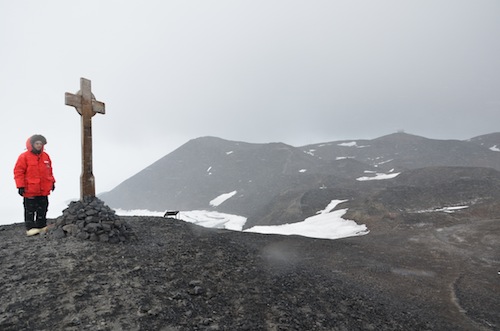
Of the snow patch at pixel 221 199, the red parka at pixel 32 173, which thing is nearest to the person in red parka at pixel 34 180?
the red parka at pixel 32 173

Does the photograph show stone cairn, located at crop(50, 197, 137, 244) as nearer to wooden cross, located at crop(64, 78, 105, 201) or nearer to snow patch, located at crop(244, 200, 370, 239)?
wooden cross, located at crop(64, 78, 105, 201)

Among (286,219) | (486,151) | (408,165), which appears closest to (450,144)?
(486,151)

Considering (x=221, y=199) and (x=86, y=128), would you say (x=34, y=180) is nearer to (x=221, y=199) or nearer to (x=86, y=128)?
(x=86, y=128)

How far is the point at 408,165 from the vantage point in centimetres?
8281

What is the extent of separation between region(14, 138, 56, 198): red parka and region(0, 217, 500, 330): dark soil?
1.48m

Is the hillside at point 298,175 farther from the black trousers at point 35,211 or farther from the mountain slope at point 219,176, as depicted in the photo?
the black trousers at point 35,211

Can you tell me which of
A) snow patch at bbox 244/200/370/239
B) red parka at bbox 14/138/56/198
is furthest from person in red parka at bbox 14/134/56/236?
snow patch at bbox 244/200/370/239

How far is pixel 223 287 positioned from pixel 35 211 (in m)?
7.00

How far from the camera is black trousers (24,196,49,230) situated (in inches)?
347

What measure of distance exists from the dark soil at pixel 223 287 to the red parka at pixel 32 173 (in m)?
1.48

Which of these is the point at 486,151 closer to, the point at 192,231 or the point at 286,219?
the point at 286,219

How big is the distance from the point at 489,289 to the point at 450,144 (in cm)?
11313

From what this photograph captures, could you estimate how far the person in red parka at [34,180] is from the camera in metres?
8.40

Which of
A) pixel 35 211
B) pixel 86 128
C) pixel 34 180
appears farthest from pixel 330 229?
pixel 34 180
